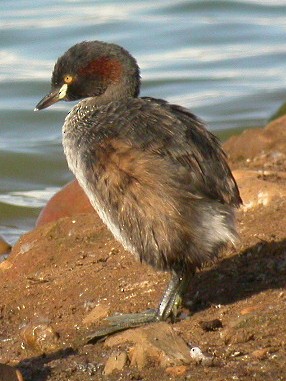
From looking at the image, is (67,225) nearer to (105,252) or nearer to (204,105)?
(105,252)

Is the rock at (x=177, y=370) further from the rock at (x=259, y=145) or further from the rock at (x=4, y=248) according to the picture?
the rock at (x=259, y=145)

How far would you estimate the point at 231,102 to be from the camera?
1402cm

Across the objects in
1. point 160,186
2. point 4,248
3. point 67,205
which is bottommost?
point 4,248

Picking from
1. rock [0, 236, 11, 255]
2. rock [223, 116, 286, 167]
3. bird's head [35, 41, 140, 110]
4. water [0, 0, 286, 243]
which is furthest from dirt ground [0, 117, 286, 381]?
water [0, 0, 286, 243]

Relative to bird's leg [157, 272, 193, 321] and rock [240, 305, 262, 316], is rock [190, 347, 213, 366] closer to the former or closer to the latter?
rock [240, 305, 262, 316]

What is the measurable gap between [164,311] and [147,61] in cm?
964

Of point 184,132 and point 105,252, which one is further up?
point 184,132

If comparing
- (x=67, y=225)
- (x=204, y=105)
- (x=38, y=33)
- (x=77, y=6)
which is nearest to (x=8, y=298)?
(x=67, y=225)

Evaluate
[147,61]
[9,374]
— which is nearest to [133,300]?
[9,374]

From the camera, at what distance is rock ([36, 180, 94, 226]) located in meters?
8.62

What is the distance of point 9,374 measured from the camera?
4.92 meters

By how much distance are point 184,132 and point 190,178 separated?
309 millimetres

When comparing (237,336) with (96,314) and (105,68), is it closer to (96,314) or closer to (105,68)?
(96,314)

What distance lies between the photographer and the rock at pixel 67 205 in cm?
862
